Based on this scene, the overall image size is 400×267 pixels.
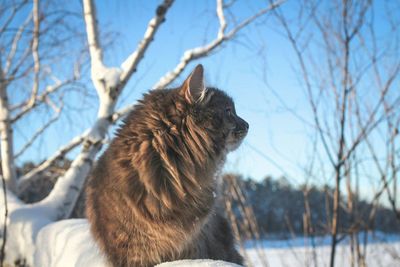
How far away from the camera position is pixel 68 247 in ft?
7.93

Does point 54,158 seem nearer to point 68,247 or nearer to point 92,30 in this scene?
point 92,30

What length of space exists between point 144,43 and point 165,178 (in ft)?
8.79

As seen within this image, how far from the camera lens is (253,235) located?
12.2 ft

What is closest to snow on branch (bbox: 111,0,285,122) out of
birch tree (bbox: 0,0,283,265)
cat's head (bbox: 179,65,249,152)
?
birch tree (bbox: 0,0,283,265)

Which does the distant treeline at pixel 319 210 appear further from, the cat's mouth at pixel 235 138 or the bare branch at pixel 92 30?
the bare branch at pixel 92 30

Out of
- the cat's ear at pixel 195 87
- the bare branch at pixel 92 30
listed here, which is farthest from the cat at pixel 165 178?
the bare branch at pixel 92 30

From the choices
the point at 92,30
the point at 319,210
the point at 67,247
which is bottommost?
the point at 67,247

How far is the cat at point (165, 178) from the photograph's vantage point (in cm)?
176

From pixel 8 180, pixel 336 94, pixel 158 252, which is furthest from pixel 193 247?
pixel 8 180

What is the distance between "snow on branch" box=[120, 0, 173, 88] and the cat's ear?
224 cm

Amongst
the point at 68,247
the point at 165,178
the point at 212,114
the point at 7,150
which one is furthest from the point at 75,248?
the point at 7,150

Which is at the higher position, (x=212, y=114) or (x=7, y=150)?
(x=212, y=114)

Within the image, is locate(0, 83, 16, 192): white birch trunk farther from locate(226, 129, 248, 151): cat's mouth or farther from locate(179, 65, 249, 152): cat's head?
locate(226, 129, 248, 151): cat's mouth

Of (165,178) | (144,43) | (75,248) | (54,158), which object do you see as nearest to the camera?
(165,178)
